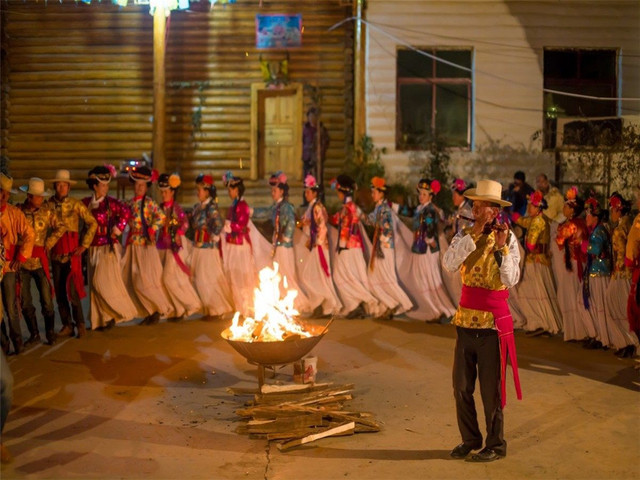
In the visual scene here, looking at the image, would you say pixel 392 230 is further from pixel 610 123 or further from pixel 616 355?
pixel 610 123

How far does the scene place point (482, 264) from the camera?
596cm

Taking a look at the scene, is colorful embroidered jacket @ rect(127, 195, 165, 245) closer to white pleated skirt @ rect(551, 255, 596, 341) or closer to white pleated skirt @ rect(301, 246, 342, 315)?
white pleated skirt @ rect(301, 246, 342, 315)

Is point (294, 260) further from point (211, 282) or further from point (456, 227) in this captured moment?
point (456, 227)

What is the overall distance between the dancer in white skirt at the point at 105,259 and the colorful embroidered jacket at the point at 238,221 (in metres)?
1.42

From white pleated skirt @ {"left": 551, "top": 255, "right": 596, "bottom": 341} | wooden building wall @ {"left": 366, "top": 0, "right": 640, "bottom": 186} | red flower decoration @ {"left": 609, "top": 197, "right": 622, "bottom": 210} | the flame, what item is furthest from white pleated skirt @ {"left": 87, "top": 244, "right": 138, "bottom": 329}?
wooden building wall @ {"left": 366, "top": 0, "right": 640, "bottom": 186}

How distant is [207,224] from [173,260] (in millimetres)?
659

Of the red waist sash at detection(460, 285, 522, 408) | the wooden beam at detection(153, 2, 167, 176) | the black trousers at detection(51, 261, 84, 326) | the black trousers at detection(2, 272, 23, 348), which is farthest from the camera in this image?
the wooden beam at detection(153, 2, 167, 176)

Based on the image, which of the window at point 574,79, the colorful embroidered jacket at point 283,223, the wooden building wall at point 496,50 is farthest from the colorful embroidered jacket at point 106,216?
the window at point 574,79

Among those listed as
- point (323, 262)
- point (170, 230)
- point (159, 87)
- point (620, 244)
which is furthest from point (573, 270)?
point (159, 87)

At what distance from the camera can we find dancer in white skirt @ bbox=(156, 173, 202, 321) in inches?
432

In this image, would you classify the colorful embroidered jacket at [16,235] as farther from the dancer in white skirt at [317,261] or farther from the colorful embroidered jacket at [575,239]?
the colorful embroidered jacket at [575,239]

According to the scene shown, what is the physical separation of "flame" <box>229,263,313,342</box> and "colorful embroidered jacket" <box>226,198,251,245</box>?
3.46 metres

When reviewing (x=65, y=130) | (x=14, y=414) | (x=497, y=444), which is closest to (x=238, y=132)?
(x=65, y=130)

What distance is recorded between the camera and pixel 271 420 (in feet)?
21.0
